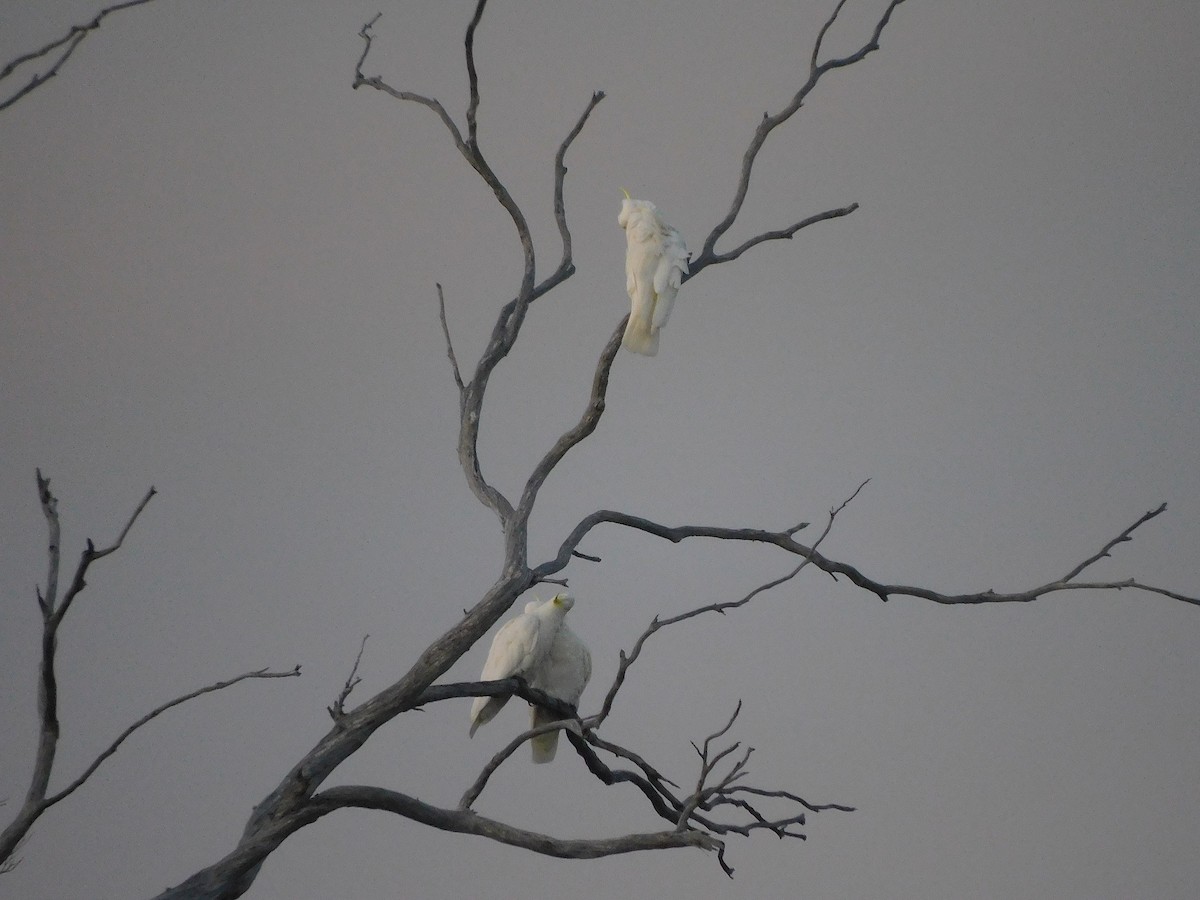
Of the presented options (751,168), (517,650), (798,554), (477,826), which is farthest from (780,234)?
(477,826)

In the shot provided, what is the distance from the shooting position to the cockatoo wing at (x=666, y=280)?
114 inches

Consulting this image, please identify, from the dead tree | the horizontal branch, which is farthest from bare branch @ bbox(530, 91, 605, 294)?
the horizontal branch

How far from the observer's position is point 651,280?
2945 mm

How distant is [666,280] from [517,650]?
100cm

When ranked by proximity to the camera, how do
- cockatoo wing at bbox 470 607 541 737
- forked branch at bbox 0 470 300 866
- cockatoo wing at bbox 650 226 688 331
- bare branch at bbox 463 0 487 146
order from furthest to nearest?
cockatoo wing at bbox 470 607 541 737 < cockatoo wing at bbox 650 226 688 331 < bare branch at bbox 463 0 487 146 < forked branch at bbox 0 470 300 866

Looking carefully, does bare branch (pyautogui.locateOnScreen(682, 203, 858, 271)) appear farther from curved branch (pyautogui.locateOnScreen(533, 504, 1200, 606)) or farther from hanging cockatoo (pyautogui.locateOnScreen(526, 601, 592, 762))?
hanging cockatoo (pyautogui.locateOnScreen(526, 601, 592, 762))

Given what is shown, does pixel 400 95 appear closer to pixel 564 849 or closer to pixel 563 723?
pixel 563 723

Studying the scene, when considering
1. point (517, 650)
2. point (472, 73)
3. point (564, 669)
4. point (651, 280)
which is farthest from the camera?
point (564, 669)

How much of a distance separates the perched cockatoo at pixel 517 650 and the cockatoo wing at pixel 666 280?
2.71 feet

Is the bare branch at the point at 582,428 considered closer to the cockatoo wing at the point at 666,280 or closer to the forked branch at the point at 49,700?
the cockatoo wing at the point at 666,280

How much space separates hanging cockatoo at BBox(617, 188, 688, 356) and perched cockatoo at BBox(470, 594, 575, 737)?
2.51 feet

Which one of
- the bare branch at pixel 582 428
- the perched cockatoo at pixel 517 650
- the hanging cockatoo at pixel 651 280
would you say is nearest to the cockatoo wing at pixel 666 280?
the hanging cockatoo at pixel 651 280

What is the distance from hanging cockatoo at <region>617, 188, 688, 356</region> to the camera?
2910 mm

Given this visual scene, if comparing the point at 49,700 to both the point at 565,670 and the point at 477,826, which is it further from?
the point at 565,670
